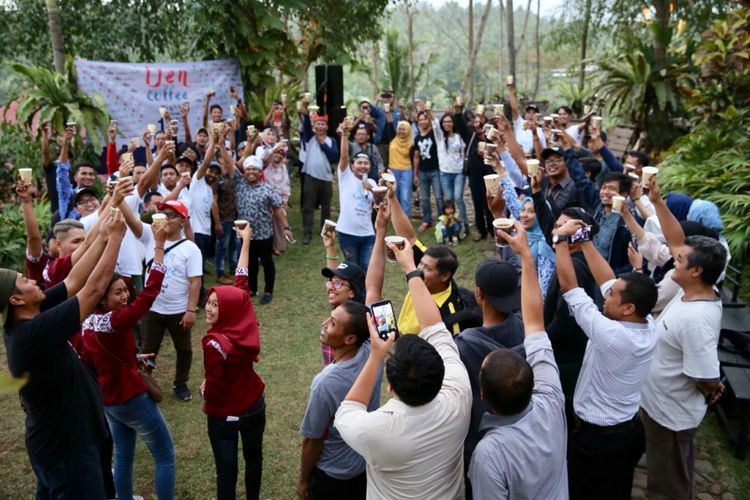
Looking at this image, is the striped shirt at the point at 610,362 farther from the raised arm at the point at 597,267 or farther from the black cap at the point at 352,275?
the black cap at the point at 352,275

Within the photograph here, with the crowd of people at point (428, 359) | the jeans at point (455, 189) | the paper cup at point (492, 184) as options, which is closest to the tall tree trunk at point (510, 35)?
the jeans at point (455, 189)

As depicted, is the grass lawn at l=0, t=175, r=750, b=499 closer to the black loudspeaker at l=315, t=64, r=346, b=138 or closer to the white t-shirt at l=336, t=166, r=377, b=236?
the white t-shirt at l=336, t=166, r=377, b=236

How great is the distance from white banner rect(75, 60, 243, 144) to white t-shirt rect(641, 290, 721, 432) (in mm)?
8087

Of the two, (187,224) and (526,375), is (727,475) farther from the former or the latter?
(187,224)

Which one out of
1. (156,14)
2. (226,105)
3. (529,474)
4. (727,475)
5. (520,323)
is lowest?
(727,475)

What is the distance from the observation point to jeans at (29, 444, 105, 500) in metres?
3.30

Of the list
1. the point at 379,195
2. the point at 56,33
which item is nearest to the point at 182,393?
the point at 379,195

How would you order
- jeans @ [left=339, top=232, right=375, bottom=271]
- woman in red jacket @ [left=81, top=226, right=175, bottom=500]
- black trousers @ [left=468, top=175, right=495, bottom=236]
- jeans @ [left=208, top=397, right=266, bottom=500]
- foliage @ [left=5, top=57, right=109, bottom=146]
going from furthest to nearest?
black trousers @ [left=468, top=175, right=495, bottom=236] → foliage @ [left=5, top=57, right=109, bottom=146] → jeans @ [left=339, top=232, right=375, bottom=271] → jeans @ [left=208, top=397, right=266, bottom=500] → woman in red jacket @ [left=81, top=226, right=175, bottom=500]

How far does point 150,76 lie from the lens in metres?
10.9

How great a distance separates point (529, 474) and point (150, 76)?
1029cm

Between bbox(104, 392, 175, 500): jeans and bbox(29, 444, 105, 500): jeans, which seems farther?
bbox(104, 392, 175, 500): jeans

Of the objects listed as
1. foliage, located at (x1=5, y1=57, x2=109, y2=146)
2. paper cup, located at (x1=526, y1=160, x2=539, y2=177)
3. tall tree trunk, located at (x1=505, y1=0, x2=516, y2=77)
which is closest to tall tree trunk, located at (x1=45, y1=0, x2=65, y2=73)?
foliage, located at (x1=5, y1=57, x2=109, y2=146)

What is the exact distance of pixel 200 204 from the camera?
25.7ft

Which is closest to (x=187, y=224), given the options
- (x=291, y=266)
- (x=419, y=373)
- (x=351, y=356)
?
(x=291, y=266)
